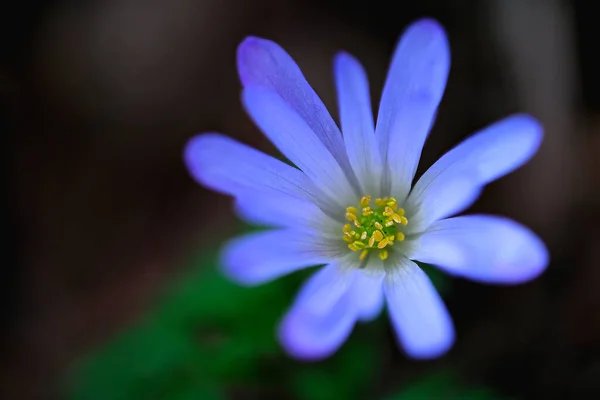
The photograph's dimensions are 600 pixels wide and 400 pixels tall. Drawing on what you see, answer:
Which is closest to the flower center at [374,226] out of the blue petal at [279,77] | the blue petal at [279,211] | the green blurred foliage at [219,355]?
the blue petal at [279,211]

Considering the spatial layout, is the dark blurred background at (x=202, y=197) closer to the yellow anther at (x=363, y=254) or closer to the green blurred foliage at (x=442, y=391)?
the green blurred foliage at (x=442, y=391)

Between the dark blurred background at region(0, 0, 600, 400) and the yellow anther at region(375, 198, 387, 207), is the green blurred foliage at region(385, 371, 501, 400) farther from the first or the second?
the yellow anther at region(375, 198, 387, 207)

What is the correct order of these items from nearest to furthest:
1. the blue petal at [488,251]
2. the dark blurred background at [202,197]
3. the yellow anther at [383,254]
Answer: the blue petal at [488,251]
the yellow anther at [383,254]
the dark blurred background at [202,197]

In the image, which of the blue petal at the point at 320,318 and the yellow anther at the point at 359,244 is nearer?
the blue petal at the point at 320,318

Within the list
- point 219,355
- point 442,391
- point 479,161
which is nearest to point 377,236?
point 479,161

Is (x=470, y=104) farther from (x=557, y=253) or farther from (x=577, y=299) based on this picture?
(x=577, y=299)

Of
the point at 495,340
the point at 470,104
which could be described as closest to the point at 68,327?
the point at 495,340
